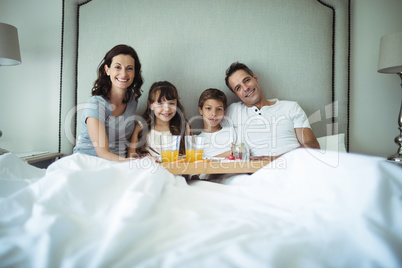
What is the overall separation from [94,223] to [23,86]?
1.81 meters

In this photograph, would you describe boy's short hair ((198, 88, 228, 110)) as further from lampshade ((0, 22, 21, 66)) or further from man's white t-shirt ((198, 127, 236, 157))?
lampshade ((0, 22, 21, 66))

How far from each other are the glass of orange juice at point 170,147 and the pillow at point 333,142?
1.01 m

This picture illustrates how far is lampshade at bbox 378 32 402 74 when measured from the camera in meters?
1.50

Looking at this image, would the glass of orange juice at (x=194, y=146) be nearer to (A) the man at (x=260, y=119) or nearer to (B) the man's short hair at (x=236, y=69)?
(A) the man at (x=260, y=119)

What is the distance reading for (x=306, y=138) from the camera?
1.53m

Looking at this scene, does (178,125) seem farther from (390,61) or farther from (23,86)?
(390,61)

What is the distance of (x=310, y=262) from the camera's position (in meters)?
0.38

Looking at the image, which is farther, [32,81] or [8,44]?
[32,81]

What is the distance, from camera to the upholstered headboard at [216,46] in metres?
1.68

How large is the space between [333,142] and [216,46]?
3.29ft

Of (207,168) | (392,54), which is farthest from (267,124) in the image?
(392,54)

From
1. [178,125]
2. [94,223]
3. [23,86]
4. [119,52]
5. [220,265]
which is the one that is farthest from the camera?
[23,86]

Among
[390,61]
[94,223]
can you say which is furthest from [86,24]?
[390,61]

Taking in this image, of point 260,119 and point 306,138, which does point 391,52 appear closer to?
point 306,138
